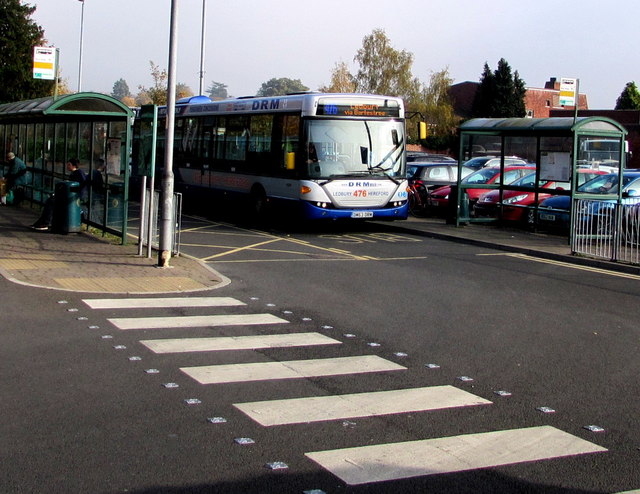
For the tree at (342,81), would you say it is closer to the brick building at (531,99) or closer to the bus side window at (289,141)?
the brick building at (531,99)

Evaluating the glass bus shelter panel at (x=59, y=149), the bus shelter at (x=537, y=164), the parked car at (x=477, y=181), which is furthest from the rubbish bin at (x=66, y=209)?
the parked car at (x=477, y=181)

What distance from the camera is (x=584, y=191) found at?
62.8 feet

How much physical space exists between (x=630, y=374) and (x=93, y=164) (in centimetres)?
1230

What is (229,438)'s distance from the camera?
18.6 feet

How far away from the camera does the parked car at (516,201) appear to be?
70.3 ft

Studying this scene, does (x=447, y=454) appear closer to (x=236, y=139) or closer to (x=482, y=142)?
(x=236, y=139)

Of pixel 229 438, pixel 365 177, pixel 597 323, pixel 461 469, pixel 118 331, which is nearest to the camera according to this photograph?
pixel 461 469

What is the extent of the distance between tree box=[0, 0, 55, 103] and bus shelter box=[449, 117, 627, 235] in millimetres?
34619

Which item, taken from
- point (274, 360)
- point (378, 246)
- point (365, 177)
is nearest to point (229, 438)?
point (274, 360)

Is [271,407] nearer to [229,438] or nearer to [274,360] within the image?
[229,438]

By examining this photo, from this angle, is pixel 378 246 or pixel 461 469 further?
pixel 378 246

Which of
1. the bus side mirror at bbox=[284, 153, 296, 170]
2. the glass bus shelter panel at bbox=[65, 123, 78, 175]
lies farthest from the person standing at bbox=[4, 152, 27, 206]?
the bus side mirror at bbox=[284, 153, 296, 170]

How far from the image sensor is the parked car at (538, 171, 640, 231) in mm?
19516

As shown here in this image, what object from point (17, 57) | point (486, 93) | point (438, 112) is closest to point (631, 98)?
point (486, 93)
